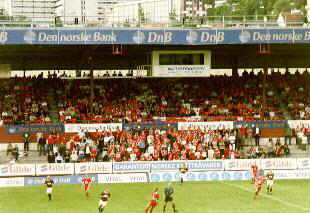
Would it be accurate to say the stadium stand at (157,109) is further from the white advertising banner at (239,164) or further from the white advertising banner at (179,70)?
the white advertising banner at (179,70)

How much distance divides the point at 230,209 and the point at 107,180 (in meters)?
9.48

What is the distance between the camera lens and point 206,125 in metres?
41.6

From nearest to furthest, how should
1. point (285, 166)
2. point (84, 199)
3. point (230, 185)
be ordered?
point (84, 199)
point (230, 185)
point (285, 166)

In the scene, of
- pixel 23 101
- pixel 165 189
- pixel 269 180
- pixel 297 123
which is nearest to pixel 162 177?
pixel 269 180

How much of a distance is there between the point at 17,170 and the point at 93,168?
4248 mm

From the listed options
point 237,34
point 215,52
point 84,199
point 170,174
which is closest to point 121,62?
point 215,52

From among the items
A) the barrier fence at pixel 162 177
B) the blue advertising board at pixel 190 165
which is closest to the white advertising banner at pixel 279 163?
the barrier fence at pixel 162 177

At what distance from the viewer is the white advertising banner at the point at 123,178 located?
111ft

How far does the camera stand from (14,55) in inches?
1949

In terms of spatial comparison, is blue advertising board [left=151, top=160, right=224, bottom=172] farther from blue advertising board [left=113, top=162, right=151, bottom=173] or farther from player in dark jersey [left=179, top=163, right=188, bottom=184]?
player in dark jersey [left=179, top=163, right=188, bottom=184]

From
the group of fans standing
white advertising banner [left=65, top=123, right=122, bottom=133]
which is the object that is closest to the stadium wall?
white advertising banner [left=65, top=123, right=122, bottom=133]

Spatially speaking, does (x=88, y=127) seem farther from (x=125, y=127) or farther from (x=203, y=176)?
(x=203, y=176)

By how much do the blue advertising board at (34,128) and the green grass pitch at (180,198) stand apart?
8.45 metres

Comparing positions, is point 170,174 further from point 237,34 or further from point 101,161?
point 237,34
